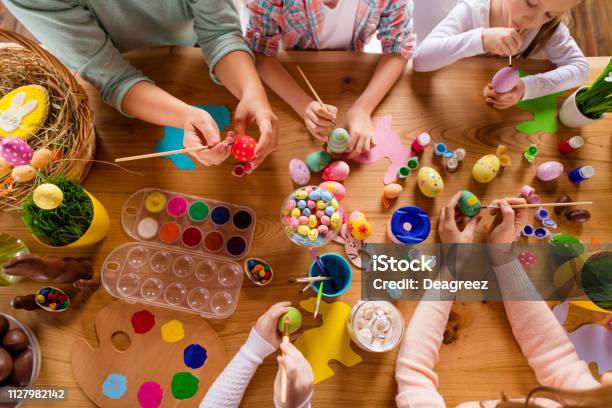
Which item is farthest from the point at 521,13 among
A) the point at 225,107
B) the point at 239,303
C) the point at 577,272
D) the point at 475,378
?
the point at 239,303

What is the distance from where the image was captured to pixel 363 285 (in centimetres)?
88

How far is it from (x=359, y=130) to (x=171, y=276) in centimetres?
58

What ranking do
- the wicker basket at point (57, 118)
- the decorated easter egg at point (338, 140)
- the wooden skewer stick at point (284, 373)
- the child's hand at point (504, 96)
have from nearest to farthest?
the wooden skewer stick at point (284, 373) → the wicker basket at point (57, 118) → the decorated easter egg at point (338, 140) → the child's hand at point (504, 96)

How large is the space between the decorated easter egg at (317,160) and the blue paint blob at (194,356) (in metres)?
0.50

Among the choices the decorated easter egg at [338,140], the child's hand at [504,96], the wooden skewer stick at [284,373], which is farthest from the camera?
the child's hand at [504,96]

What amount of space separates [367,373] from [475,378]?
246 mm

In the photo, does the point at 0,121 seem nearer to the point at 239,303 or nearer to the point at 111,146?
the point at 111,146

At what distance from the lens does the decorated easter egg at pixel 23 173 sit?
708mm

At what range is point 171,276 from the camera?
0.88 metres

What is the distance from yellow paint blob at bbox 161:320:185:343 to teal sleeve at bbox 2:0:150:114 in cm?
53

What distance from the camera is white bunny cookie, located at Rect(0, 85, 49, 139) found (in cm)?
79

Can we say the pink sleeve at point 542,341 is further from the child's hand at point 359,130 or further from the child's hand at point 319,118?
the child's hand at point 319,118

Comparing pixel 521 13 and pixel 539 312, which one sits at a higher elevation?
pixel 521 13

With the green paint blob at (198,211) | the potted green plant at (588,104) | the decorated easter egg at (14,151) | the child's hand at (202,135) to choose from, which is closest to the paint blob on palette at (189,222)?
the green paint blob at (198,211)
